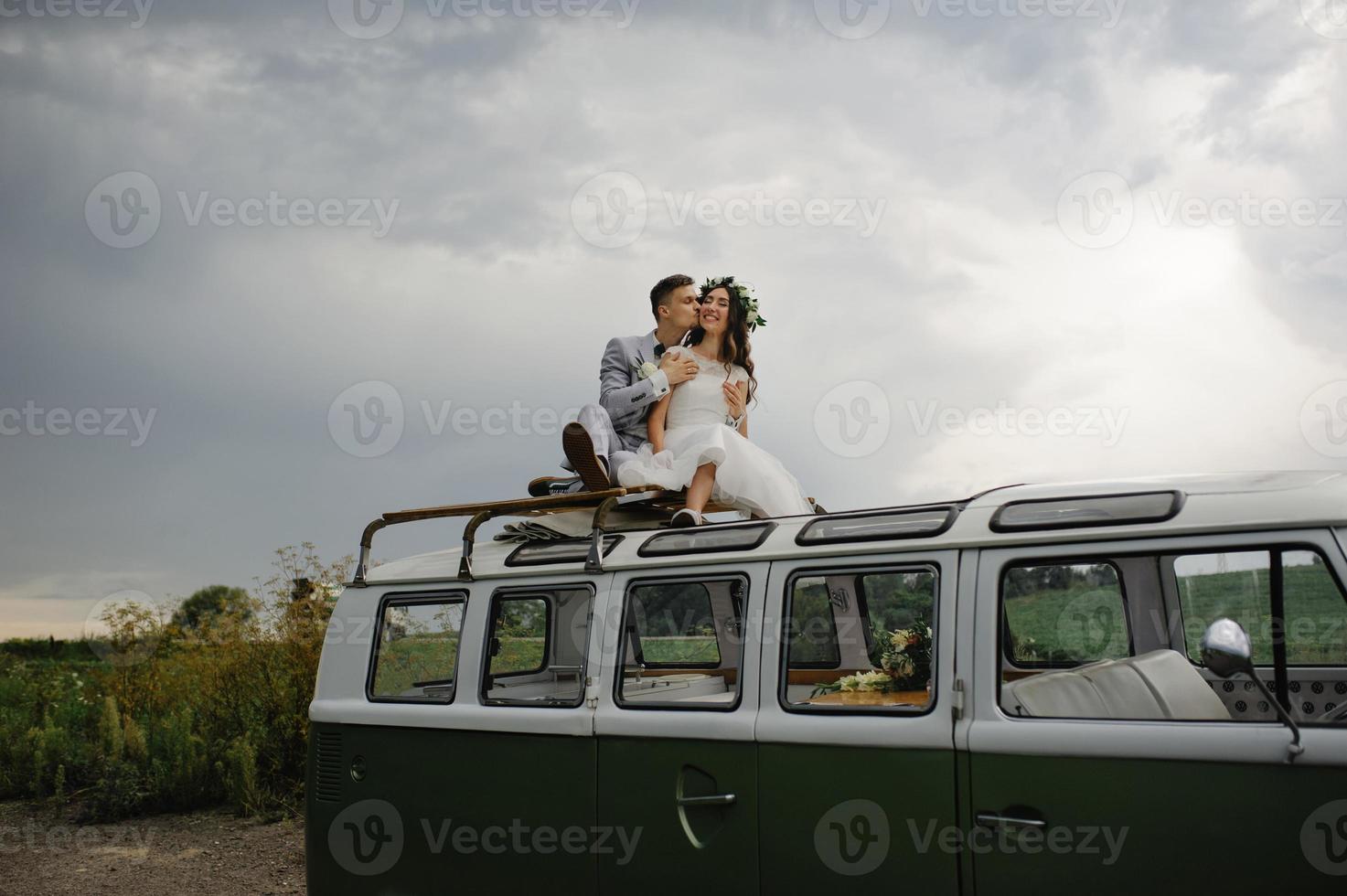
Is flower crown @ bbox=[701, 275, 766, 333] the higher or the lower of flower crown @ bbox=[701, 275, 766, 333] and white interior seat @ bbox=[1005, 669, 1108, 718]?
the higher

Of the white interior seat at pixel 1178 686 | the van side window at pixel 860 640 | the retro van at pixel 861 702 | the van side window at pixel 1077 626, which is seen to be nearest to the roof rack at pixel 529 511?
the retro van at pixel 861 702

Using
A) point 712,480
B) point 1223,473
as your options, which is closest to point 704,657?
point 712,480

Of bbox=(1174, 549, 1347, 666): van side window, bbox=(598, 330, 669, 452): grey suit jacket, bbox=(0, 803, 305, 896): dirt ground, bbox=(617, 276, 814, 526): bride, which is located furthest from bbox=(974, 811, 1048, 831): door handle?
bbox=(0, 803, 305, 896): dirt ground

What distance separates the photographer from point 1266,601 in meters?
4.51

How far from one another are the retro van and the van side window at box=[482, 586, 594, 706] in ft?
0.07

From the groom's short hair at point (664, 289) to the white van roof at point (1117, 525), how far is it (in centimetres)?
229

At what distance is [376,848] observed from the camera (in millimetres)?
6027

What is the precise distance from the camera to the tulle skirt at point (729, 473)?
6.48 meters

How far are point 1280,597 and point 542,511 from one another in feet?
12.1

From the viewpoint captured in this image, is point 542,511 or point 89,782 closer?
point 542,511

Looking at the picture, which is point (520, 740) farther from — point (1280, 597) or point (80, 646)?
point (80, 646)

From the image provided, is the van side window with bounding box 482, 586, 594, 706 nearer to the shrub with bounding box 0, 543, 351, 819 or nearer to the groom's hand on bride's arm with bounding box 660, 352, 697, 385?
the groom's hand on bride's arm with bounding box 660, 352, 697, 385

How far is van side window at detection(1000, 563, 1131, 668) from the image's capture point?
5.46m

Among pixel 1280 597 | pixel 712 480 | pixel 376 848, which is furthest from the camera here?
pixel 712 480
